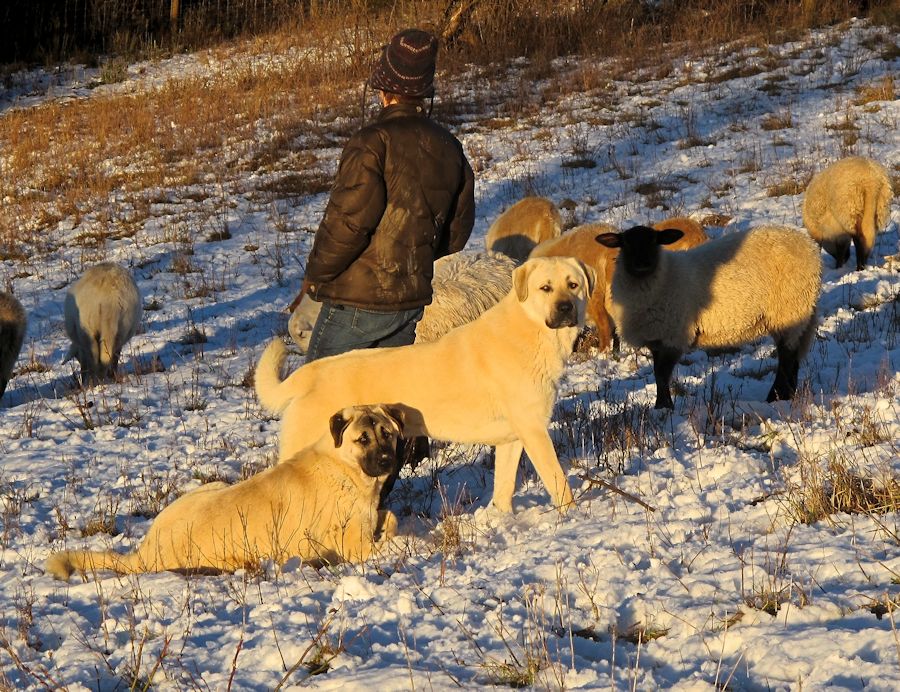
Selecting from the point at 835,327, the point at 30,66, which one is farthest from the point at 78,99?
the point at 835,327

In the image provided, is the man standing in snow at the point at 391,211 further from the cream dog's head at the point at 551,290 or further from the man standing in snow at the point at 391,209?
the cream dog's head at the point at 551,290

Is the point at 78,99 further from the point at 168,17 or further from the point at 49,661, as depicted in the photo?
the point at 49,661

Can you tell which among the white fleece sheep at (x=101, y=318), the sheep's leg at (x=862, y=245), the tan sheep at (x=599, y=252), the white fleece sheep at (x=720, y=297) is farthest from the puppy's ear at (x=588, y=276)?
the sheep's leg at (x=862, y=245)

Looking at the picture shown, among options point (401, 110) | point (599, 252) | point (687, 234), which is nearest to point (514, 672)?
point (401, 110)

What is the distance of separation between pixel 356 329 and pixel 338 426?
911 millimetres

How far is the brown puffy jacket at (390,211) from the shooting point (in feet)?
17.3

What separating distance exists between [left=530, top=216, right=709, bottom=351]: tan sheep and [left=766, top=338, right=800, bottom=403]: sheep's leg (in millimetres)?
1773

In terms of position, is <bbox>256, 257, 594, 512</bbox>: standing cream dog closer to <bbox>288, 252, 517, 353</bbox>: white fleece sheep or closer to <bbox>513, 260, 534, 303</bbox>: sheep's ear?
<bbox>513, 260, 534, 303</bbox>: sheep's ear

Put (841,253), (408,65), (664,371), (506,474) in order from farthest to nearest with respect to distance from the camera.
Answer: (841,253), (664,371), (506,474), (408,65)

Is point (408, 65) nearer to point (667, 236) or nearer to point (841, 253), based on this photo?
point (667, 236)

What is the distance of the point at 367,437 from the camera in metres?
4.88

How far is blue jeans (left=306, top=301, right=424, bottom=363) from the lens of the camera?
5.67 m

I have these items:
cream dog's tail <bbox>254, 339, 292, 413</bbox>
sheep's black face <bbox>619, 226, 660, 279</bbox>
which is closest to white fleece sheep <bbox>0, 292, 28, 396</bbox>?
cream dog's tail <bbox>254, 339, 292, 413</bbox>

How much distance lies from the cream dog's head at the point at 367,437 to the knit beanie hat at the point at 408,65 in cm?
170
